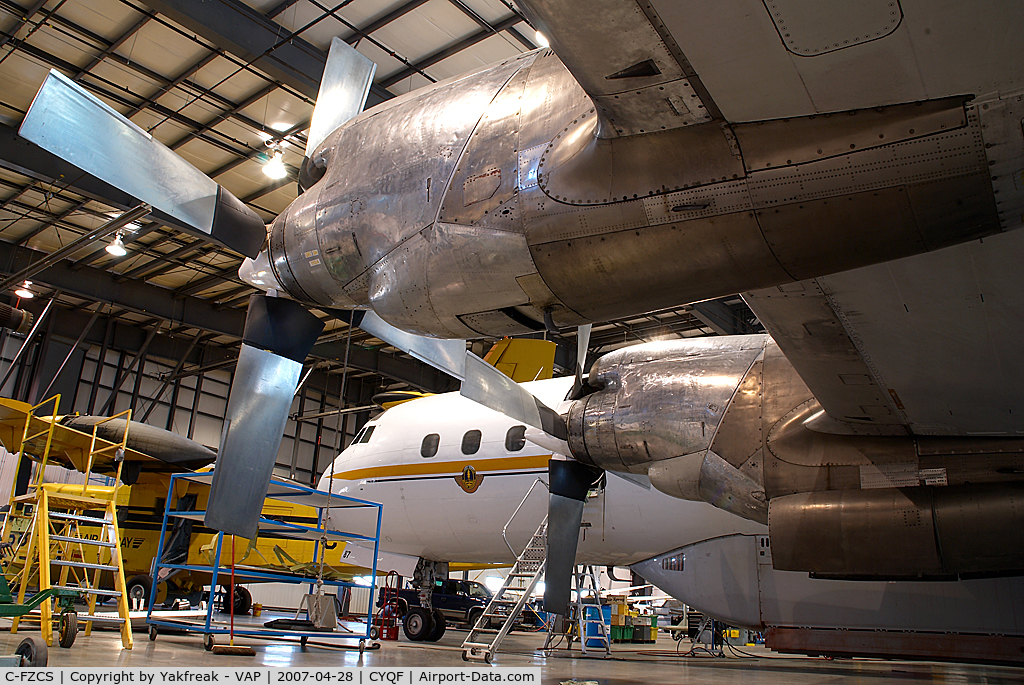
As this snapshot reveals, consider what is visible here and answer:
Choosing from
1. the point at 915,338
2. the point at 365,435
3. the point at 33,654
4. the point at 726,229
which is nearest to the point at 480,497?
the point at 365,435

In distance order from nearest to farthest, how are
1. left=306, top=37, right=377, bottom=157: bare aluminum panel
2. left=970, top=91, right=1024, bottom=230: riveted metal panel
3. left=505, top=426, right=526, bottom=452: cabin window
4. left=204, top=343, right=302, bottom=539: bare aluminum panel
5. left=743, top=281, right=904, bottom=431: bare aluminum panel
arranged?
left=970, top=91, right=1024, bottom=230: riveted metal panel, left=743, top=281, right=904, bottom=431: bare aluminum panel, left=204, top=343, right=302, bottom=539: bare aluminum panel, left=306, top=37, right=377, bottom=157: bare aluminum panel, left=505, top=426, right=526, bottom=452: cabin window

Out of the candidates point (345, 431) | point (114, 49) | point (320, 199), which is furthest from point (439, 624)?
point (345, 431)

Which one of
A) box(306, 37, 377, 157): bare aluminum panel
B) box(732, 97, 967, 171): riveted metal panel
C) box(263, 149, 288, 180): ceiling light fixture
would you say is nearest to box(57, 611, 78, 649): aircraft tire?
box(306, 37, 377, 157): bare aluminum panel

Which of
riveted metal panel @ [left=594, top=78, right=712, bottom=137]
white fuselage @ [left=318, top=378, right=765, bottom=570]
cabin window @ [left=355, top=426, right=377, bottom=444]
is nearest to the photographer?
riveted metal panel @ [left=594, top=78, right=712, bottom=137]

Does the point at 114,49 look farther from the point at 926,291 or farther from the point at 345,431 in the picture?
the point at 345,431

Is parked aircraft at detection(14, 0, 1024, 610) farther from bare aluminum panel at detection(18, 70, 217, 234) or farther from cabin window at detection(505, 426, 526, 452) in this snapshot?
cabin window at detection(505, 426, 526, 452)

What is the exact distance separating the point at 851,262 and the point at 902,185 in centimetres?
38

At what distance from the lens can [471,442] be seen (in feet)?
39.1

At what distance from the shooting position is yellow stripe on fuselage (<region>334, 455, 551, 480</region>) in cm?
1108

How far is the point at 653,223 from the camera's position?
3.25m

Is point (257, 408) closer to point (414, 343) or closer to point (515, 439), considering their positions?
point (414, 343)

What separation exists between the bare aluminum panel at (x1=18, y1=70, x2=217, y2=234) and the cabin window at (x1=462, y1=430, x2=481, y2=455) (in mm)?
7511

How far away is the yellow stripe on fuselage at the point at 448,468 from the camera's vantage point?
1108cm

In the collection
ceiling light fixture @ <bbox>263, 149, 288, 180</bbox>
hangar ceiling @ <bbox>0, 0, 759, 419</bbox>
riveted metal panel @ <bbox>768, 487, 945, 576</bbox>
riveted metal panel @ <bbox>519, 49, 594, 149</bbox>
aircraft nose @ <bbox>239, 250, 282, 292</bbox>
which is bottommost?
riveted metal panel @ <bbox>768, 487, 945, 576</bbox>
